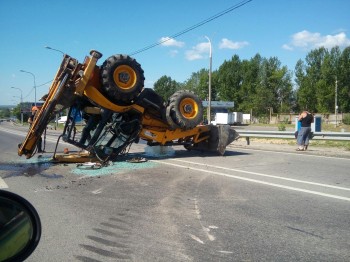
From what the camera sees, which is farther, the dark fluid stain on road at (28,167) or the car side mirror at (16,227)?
the dark fluid stain on road at (28,167)

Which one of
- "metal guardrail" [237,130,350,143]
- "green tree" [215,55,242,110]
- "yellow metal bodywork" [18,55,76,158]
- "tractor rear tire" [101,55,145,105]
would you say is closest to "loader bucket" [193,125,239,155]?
"tractor rear tire" [101,55,145,105]

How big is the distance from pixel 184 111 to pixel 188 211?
681 cm

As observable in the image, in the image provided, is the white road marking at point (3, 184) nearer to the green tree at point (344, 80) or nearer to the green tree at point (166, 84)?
the green tree at point (344, 80)

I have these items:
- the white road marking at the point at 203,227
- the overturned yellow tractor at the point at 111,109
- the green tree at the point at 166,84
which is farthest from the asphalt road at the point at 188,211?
the green tree at the point at 166,84

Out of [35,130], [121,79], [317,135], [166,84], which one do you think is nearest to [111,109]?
[121,79]

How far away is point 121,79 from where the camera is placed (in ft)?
35.1

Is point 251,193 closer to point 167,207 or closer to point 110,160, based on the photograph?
point 167,207

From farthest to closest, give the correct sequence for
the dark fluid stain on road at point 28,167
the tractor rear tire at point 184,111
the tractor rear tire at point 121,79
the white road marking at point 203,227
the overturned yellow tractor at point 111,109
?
the tractor rear tire at point 184,111 < the tractor rear tire at point 121,79 < the overturned yellow tractor at point 111,109 < the dark fluid stain on road at point 28,167 < the white road marking at point 203,227

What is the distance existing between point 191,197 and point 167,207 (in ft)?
2.62

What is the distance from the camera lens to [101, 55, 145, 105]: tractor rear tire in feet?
34.2

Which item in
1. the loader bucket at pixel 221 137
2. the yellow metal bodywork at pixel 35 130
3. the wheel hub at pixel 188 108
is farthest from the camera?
the loader bucket at pixel 221 137

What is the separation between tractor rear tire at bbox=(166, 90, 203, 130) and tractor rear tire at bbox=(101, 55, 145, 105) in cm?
138

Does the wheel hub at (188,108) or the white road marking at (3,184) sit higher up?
the wheel hub at (188,108)

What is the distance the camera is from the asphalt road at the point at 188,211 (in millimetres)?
4164
